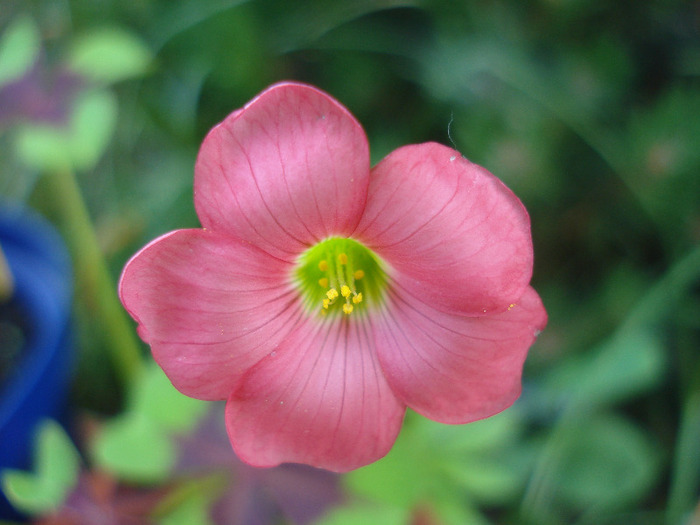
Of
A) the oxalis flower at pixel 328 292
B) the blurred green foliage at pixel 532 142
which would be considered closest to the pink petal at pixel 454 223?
the oxalis flower at pixel 328 292

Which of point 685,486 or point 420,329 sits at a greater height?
point 420,329

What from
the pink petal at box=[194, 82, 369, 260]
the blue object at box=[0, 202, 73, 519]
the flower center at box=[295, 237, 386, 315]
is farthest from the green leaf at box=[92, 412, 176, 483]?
the pink petal at box=[194, 82, 369, 260]

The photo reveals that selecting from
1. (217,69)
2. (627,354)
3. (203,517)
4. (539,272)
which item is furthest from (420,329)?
(217,69)

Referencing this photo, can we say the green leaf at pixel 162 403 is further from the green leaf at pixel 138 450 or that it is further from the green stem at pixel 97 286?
the green stem at pixel 97 286

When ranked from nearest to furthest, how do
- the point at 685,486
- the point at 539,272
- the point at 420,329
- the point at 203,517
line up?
the point at 420,329 < the point at 203,517 < the point at 685,486 < the point at 539,272

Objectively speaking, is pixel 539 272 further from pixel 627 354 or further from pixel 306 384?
pixel 306 384
